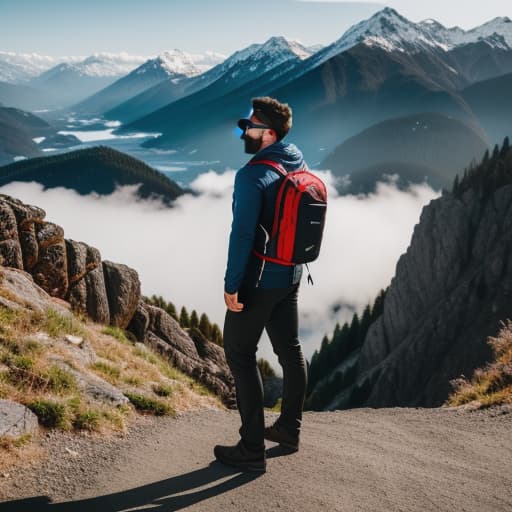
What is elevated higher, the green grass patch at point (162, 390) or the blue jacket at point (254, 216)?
the blue jacket at point (254, 216)

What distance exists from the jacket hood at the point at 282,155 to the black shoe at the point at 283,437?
140 inches

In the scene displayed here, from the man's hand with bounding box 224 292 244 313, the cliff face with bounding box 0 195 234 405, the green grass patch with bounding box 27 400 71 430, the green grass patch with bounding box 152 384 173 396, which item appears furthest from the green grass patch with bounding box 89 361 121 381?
the cliff face with bounding box 0 195 234 405

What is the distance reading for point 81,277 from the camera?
17.0 meters

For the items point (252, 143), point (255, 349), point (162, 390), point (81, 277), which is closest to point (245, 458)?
point (255, 349)

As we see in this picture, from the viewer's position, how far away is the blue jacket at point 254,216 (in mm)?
5066

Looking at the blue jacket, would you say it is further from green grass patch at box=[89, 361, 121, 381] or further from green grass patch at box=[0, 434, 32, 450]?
green grass patch at box=[89, 361, 121, 381]

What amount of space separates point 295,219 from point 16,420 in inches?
172

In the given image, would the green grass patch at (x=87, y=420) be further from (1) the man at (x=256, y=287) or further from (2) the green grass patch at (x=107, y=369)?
(2) the green grass patch at (x=107, y=369)

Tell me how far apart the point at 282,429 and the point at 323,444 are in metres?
0.78

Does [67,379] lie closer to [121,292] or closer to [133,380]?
[133,380]

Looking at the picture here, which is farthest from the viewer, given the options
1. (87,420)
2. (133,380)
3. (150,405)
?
(133,380)

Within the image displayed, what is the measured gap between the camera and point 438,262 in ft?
315

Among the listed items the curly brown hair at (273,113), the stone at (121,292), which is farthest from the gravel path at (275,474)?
the stone at (121,292)

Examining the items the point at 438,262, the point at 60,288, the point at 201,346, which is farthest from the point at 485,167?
the point at 60,288
